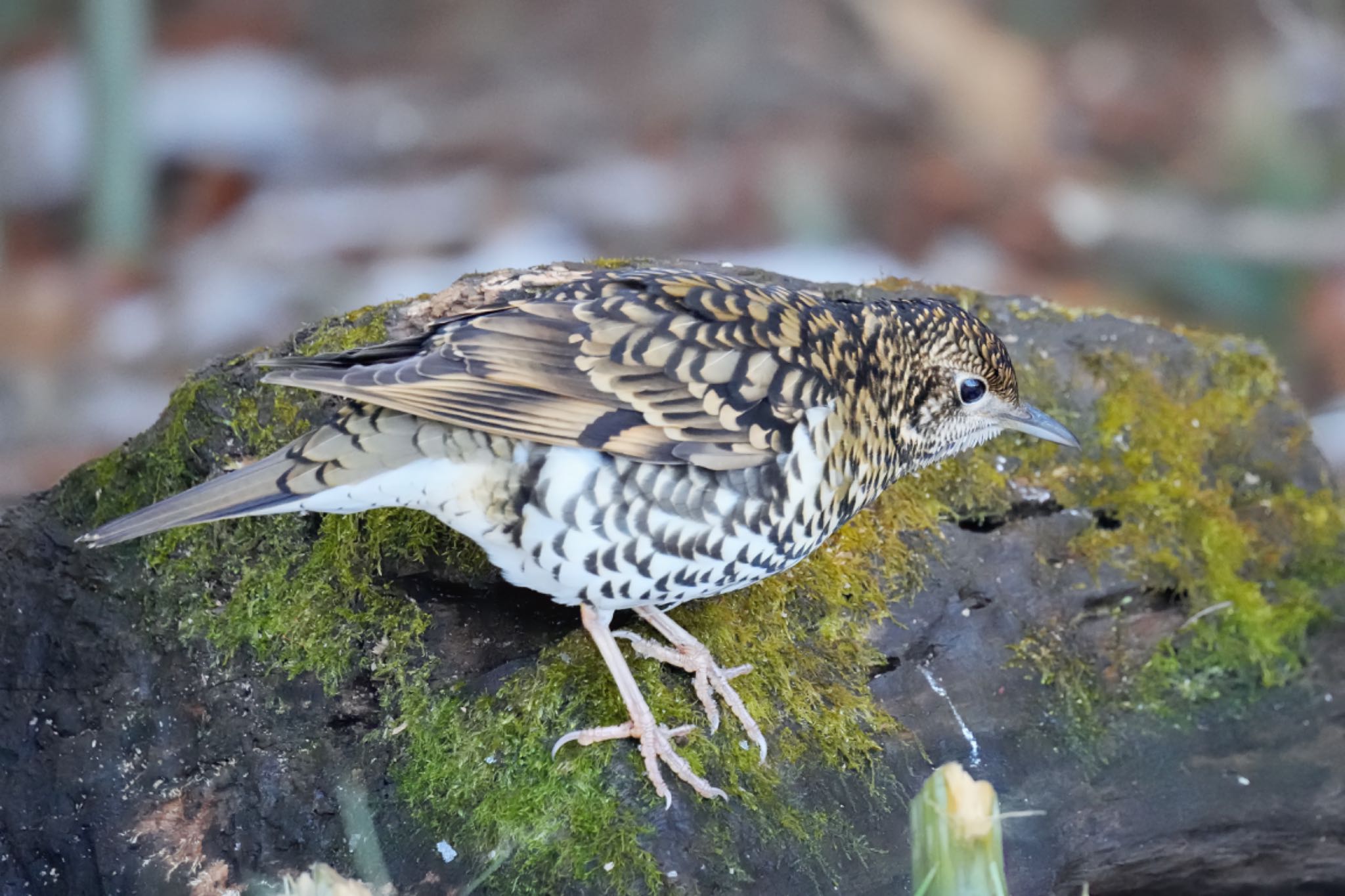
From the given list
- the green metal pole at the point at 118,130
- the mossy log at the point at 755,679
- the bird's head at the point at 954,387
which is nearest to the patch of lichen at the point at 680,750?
the mossy log at the point at 755,679

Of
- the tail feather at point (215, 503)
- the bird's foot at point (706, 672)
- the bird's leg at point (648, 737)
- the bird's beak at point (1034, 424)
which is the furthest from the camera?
the bird's beak at point (1034, 424)

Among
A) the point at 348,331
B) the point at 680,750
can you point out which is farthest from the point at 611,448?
the point at 348,331

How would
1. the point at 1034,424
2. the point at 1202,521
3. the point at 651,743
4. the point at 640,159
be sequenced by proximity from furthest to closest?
the point at 640,159, the point at 1202,521, the point at 1034,424, the point at 651,743

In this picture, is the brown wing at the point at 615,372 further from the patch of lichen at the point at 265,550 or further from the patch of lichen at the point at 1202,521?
the patch of lichen at the point at 1202,521

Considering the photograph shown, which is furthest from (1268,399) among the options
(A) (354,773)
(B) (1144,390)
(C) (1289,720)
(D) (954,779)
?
(A) (354,773)

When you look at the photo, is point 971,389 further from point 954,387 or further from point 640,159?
point 640,159
